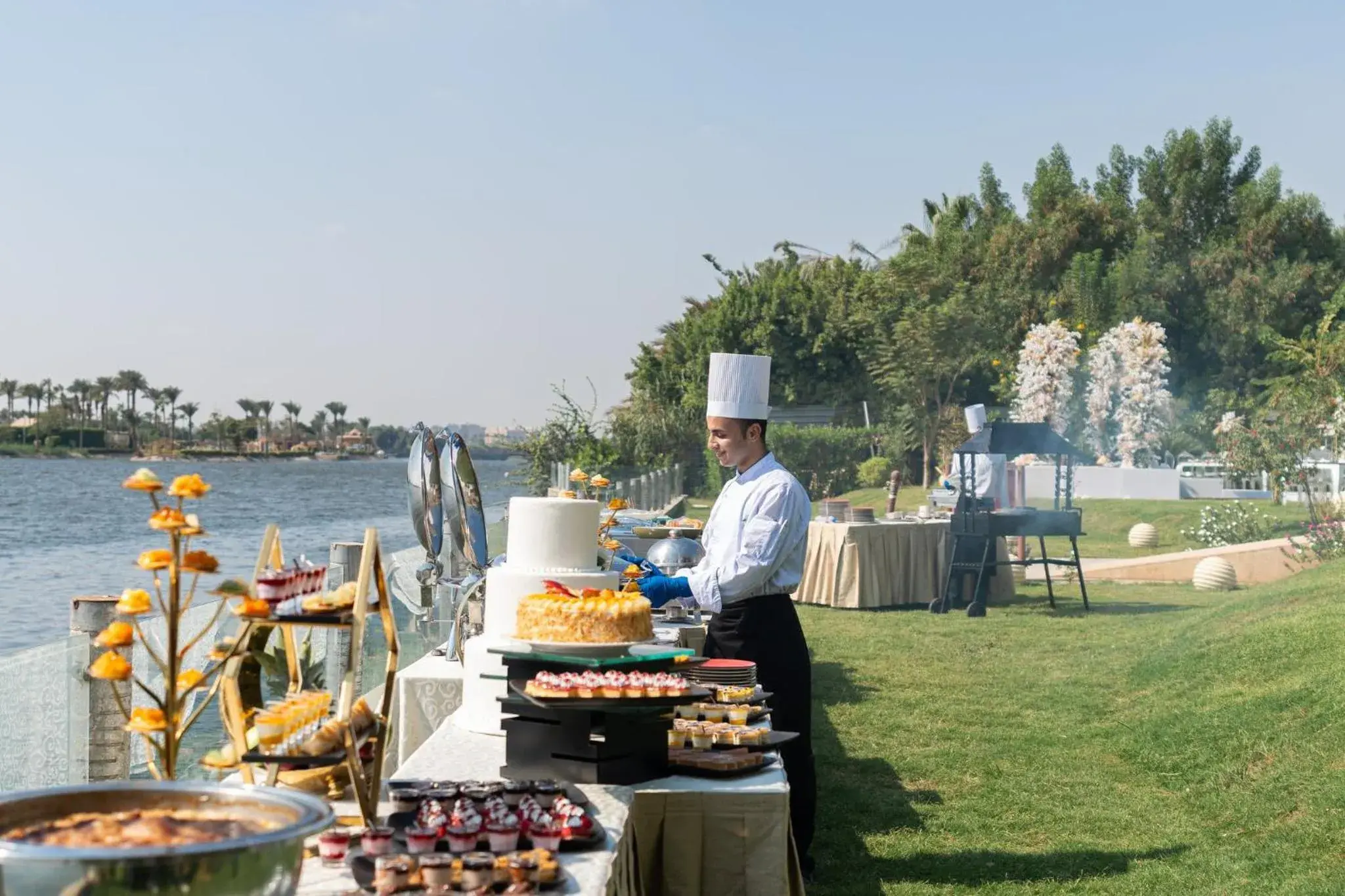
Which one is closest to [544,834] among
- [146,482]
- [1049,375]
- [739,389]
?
[146,482]

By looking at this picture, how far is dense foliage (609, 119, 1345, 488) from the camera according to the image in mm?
46156

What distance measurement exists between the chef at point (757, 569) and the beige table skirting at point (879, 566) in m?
11.4

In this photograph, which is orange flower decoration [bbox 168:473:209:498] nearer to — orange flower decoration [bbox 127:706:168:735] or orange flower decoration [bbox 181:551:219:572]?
orange flower decoration [bbox 181:551:219:572]

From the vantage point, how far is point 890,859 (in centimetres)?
659

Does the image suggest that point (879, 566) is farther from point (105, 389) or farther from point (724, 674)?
point (105, 389)

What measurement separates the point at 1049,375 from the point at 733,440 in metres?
30.5

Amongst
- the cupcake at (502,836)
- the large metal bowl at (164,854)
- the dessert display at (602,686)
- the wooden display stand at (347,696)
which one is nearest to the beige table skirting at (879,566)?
the dessert display at (602,686)

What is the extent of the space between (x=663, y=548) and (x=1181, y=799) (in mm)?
2947

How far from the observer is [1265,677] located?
9.51 m

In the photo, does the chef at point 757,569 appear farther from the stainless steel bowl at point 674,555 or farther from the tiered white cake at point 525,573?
the stainless steel bowl at point 674,555

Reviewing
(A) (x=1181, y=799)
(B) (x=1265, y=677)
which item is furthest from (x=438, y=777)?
(B) (x=1265, y=677)

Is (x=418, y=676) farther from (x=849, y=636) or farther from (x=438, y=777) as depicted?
(x=849, y=636)

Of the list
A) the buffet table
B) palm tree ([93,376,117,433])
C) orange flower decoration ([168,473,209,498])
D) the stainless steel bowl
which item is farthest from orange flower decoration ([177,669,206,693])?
palm tree ([93,376,117,433])

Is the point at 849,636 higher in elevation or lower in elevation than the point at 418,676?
Result: lower
